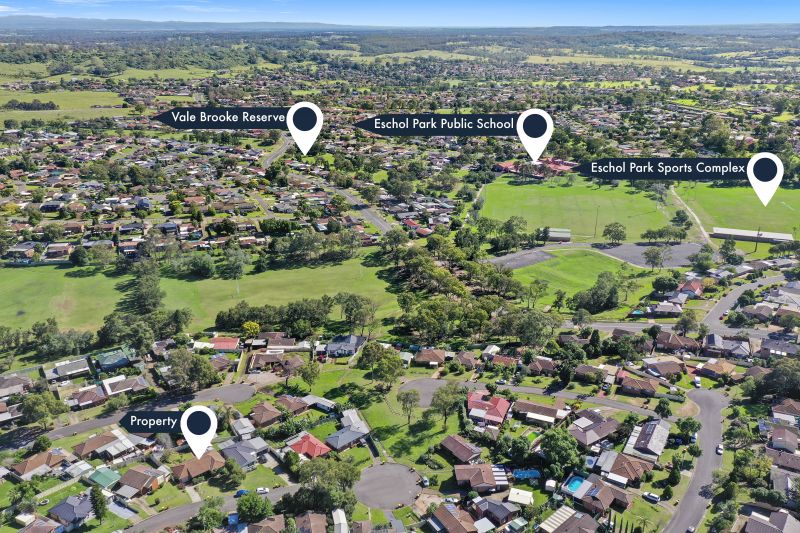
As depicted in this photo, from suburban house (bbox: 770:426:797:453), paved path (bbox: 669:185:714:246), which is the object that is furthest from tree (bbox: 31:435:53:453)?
paved path (bbox: 669:185:714:246)

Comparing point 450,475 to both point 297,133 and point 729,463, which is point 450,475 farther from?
point 297,133

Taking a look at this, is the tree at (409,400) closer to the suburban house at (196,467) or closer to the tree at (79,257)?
the suburban house at (196,467)

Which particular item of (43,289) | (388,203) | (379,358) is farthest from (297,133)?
(388,203)

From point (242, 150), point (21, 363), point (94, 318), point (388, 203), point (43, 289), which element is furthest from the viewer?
point (242, 150)

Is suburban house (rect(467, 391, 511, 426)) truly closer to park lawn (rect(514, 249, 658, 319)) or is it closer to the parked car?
the parked car

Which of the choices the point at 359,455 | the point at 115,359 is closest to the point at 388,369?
the point at 359,455

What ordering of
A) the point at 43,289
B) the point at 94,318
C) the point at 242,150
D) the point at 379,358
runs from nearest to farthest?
the point at 379,358 → the point at 94,318 → the point at 43,289 → the point at 242,150

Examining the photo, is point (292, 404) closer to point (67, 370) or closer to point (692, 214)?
point (67, 370)

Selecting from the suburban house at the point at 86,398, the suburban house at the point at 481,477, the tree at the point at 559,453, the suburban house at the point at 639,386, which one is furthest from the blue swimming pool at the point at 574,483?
the suburban house at the point at 86,398
